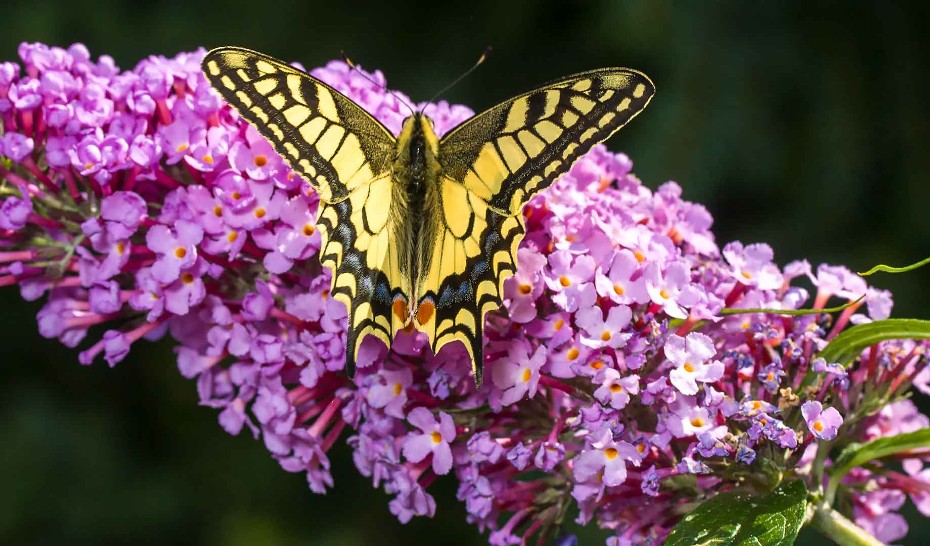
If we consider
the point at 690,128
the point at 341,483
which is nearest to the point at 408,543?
the point at 341,483

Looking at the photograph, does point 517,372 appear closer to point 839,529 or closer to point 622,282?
point 622,282

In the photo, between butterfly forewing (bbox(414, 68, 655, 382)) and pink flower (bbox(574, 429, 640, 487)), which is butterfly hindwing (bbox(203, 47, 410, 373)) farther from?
pink flower (bbox(574, 429, 640, 487))

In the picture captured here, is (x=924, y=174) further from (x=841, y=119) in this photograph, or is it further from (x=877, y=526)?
(x=877, y=526)

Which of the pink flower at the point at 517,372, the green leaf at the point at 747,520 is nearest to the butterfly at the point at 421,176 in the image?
the pink flower at the point at 517,372

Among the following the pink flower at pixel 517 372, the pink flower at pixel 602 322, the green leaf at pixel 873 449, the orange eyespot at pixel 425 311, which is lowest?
the green leaf at pixel 873 449

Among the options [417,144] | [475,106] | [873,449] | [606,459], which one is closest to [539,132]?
[417,144]

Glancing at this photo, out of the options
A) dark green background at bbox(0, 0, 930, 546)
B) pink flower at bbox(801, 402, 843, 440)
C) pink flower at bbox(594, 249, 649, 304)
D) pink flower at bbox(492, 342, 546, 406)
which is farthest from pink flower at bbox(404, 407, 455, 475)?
dark green background at bbox(0, 0, 930, 546)

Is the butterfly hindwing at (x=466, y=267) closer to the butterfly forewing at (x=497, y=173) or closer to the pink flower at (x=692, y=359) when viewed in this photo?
the butterfly forewing at (x=497, y=173)
